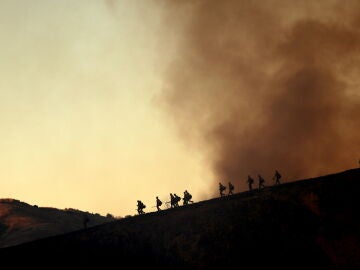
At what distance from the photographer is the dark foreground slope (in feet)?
29.5

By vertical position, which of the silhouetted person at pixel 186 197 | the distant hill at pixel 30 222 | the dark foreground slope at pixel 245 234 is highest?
the distant hill at pixel 30 222

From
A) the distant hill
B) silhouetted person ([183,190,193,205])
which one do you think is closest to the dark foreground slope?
silhouetted person ([183,190,193,205])

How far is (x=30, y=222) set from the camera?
3287 inches

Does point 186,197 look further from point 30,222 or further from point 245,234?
point 30,222

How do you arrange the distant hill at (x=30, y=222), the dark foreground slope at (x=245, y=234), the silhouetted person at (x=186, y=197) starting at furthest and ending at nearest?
the distant hill at (x=30, y=222), the silhouetted person at (x=186, y=197), the dark foreground slope at (x=245, y=234)

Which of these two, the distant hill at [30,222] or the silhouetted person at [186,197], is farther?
the distant hill at [30,222]

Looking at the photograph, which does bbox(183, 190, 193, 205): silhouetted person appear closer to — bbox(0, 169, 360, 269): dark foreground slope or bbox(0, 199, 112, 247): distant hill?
bbox(0, 169, 360, 269): dark foreground slope

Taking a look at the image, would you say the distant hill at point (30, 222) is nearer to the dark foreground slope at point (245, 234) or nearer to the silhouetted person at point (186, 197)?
the silhouetted person at point (186, 197)

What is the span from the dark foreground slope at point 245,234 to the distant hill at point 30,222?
62.1 meters

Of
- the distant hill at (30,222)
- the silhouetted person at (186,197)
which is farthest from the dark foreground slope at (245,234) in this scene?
the distant hill at (30,222)

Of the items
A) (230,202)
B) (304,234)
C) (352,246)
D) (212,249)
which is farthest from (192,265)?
(352,246)

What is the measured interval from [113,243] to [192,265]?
3233mm

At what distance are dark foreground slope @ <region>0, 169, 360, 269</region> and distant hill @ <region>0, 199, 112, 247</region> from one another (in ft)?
204

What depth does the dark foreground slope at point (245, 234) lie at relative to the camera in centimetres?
899
